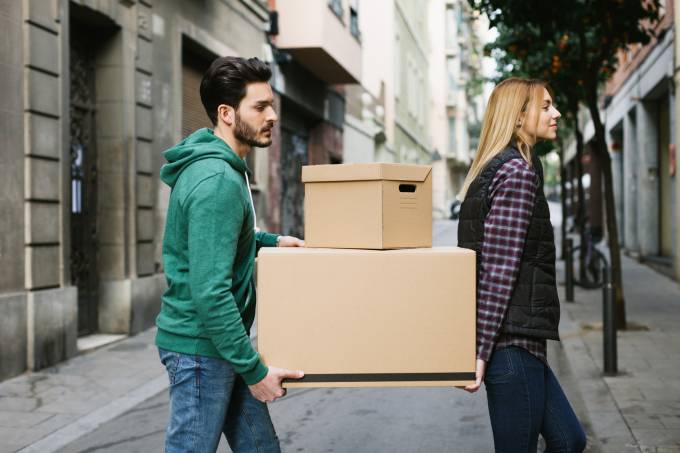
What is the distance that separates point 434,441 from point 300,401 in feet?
5.03

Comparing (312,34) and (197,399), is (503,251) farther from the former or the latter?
(312,34)

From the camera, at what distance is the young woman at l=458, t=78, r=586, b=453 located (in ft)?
9.17

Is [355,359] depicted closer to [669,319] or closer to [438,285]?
[438,285]

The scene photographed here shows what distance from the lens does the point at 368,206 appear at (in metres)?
2.78

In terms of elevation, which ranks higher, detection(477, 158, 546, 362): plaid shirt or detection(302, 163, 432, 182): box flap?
detection(302, 163, 432, 182): box flap

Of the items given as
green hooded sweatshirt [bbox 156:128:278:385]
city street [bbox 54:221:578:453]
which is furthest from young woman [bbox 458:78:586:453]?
city street [bbox 54:221:578:453]

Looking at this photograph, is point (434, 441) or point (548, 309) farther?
point (434, 441)

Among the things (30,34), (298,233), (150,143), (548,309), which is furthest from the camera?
(298,233)

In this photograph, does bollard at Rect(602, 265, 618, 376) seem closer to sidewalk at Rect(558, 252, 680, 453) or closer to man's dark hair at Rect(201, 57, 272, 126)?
sidewalk at Rect(558, 252, 680, 453)

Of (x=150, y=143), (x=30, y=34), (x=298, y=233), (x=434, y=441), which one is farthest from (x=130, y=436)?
(x=298, y=233)

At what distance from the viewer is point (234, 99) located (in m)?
2.70

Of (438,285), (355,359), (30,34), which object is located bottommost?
(355,359)

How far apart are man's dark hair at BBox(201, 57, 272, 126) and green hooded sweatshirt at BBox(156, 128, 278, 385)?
0.12 meters

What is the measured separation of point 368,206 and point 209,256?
58 cm
